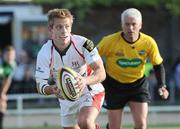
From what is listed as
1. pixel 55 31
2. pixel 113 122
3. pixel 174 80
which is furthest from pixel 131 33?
pixel 174 80

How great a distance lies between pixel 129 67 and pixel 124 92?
1.42 ft

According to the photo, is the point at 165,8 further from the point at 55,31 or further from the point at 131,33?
the point at 55,31

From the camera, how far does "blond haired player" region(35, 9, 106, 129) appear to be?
9.94 metres

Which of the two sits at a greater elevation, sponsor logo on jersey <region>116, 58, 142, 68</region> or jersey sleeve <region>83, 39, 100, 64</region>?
jersey sleeve <region>83, 39, 100, 64</region>

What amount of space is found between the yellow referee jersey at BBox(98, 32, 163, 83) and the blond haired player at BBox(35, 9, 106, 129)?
61.7 inches

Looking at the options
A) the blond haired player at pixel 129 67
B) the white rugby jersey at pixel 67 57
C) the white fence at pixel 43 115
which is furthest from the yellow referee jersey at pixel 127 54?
the white fence at pixel 43 115

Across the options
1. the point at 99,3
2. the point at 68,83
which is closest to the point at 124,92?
the point at 68,83

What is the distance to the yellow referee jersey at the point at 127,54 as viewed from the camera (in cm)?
1215

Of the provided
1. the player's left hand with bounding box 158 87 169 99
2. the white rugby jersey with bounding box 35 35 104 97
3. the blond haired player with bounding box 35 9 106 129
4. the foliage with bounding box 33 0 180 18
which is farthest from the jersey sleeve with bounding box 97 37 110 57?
the foliage with bounding box 33 0 180 18

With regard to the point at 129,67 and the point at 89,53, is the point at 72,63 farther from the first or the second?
the point at 129,67

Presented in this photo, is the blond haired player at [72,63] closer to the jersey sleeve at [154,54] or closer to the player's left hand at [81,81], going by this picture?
the player's left hand at [81,81]

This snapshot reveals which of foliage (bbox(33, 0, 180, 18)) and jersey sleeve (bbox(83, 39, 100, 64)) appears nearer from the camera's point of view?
jersey sleeve (bbox(83, 39, 100, 64))

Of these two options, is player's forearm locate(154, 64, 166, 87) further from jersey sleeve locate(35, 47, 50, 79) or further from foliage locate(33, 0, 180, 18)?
foliage locate(33, 0, 180, 18)

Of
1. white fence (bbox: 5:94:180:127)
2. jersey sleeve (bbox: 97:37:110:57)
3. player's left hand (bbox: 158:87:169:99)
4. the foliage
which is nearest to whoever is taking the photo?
player's left hand (bbox: 158:87:169:99)
